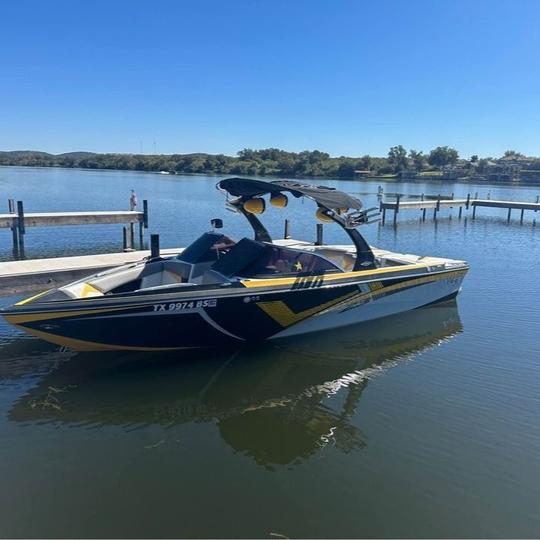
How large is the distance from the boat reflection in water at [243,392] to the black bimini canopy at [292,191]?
2668 millimetres

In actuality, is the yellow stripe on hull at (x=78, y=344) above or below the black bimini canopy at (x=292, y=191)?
below

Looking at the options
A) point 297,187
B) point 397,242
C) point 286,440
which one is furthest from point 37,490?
point 397,242

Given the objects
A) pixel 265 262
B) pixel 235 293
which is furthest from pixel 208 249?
pixel 235 293

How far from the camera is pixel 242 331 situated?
843 centimetres

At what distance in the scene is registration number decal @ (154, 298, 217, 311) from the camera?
743 centimetres

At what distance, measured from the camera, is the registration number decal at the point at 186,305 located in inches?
293

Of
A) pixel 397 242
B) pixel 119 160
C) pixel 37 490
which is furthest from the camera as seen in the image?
pixel 119 160

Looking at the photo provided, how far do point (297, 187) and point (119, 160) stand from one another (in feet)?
540

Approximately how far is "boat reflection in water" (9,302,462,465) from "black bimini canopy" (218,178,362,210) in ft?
8.75

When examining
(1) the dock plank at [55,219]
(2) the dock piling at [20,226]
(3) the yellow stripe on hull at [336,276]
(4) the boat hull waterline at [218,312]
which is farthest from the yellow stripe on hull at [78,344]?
(1) the dock plank at [55,219]

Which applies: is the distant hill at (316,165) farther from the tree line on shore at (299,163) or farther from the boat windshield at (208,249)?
the boat windshield at (208,249)

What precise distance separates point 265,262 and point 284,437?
11.3 ft

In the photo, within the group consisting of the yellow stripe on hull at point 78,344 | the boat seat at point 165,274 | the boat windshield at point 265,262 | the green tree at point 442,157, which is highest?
the green tree at point 442,157

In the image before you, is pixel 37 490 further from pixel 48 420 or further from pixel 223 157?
pixel 223 157
